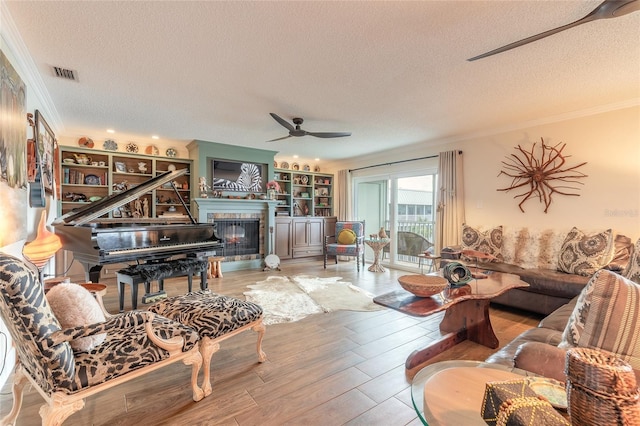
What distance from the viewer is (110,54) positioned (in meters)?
2.38

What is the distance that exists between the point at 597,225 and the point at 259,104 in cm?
440

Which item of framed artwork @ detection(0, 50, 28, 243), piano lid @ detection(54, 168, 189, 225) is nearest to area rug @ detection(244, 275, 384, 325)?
piano lid @ detection(54, 168, 189, 225)

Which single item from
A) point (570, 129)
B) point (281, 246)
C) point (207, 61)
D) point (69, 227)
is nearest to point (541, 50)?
point (570, 129)

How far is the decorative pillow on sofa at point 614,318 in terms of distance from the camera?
107 centimetres

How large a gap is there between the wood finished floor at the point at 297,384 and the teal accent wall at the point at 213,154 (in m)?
3.63

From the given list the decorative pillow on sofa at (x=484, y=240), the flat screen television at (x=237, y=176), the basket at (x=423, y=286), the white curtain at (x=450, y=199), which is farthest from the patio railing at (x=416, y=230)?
the basket at (x=423, y=286)

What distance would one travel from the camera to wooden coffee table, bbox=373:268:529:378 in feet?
6.57

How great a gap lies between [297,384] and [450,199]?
13.2 ft

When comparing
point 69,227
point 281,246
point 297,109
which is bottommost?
point 281,246

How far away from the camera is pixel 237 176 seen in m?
5.90

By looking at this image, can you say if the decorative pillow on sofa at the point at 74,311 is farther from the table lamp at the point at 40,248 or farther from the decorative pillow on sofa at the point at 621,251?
the decorative pillow on sofa at the point at 621,251

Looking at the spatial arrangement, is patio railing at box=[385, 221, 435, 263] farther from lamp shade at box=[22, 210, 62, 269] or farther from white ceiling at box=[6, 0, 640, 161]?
lamp shade at box=[22, 210, 62, 269]

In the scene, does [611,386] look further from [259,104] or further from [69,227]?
[69,227]

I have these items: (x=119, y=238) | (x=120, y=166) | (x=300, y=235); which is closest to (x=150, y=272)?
(x=119, y=238)
